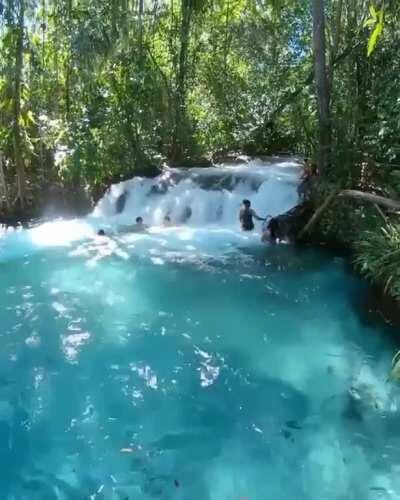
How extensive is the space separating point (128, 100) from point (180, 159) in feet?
7.94

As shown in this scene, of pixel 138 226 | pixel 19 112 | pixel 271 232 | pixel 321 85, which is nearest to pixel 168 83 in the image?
pixel 19 112

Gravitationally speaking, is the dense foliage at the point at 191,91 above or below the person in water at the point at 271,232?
above

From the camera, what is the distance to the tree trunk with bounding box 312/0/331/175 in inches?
413

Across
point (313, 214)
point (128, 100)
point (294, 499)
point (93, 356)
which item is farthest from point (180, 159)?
point (294, 499)

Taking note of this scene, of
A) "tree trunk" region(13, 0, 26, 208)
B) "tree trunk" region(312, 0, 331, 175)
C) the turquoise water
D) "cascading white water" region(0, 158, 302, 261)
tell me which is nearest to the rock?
"cascading white water" region(0, 158, 302, 261)

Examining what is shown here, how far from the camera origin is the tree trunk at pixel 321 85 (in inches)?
413

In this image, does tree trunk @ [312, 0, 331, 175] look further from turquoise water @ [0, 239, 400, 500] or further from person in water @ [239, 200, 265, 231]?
turquoise water @ [0, 239, 400, 500]

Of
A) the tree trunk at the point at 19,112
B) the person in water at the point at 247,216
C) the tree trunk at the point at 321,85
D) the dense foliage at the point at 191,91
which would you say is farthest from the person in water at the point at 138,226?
the tree trunk at the point at 321,85

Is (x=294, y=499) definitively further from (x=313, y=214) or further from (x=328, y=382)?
(x=313, y=214)

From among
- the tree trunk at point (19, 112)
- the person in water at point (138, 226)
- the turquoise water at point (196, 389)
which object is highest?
the tree trunk at point (19, 112)

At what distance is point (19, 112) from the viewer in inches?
499

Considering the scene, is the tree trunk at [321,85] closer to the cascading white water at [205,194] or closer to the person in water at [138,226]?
the cascading white water at [205,194]

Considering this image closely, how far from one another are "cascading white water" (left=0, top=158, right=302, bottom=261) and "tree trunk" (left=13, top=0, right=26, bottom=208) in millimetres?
1028

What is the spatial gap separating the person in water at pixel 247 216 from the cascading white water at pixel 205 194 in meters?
0.71
